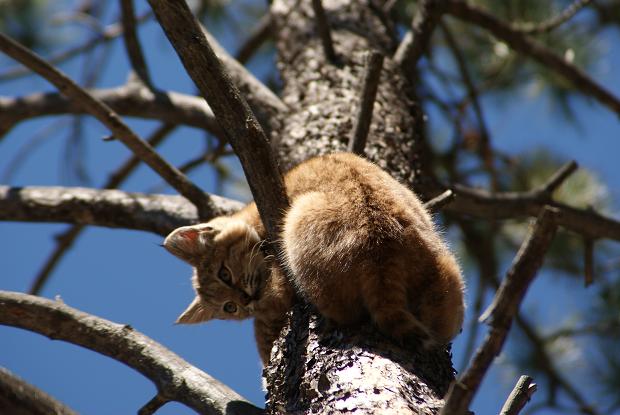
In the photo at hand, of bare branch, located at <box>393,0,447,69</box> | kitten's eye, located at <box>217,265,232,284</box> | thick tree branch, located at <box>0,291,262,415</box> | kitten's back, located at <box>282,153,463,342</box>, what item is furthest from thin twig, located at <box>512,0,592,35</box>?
thick tree branch, located at <box>0,291,262,415</box>

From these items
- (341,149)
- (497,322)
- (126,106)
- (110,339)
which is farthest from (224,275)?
A: (497,322)

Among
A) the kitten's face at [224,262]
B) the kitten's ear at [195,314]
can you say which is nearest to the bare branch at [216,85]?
the kitten's face at [224,262]

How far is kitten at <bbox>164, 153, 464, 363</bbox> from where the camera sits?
238cm

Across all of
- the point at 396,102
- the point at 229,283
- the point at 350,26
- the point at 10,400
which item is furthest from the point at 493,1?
the point at 10,400

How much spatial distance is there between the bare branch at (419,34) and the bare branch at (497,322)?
2667 millimetres

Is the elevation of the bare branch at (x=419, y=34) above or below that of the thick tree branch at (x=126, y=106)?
above

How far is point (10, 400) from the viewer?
1867 millimetres

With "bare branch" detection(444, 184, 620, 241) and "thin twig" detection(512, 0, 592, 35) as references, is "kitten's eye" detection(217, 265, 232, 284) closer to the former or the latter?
"bare branch" detection(444, 184, 620, 241)

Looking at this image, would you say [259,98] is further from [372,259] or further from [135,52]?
[372,259]

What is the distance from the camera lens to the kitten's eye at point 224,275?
3.53 meters

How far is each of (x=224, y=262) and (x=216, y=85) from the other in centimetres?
127

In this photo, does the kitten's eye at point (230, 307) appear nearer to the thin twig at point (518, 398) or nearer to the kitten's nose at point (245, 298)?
the kitten's nose at point (245, 298)

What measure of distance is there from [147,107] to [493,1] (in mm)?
2807

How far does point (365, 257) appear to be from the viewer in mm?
2418
